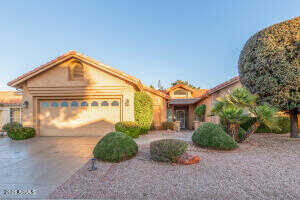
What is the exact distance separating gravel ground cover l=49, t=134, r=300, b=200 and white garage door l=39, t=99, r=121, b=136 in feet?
18.4

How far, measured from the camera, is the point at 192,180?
11.1 ft

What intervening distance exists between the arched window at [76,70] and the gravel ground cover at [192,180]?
7.24 metres

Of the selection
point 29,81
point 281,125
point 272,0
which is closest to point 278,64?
point 281,125

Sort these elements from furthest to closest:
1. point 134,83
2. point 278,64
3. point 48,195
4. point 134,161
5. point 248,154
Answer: point 134,83, point 278,64, point 248,154, point 134,161, point 48,195

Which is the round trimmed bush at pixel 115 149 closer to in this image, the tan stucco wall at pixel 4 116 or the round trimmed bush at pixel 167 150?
the round trimmed bush at pixel 167 150

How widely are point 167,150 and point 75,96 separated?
26.6ft

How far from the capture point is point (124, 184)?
10.7 feet

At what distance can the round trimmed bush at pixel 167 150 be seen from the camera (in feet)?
14.4

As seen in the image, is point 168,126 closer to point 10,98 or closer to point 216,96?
point 216,96

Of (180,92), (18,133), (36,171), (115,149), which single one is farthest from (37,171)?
(180,92)

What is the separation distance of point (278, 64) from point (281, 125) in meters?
5.58

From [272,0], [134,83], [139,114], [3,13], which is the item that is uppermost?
[272,0]

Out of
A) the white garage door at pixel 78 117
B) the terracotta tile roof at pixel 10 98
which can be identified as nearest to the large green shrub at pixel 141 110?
the white garage door at pixel 78 117

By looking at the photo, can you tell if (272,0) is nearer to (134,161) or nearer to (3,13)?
(134,161)
